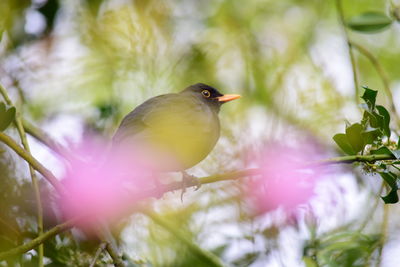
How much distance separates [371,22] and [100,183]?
180 cm

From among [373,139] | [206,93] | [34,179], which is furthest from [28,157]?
[206,93]

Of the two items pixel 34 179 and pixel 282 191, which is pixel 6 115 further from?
pixel 282 191

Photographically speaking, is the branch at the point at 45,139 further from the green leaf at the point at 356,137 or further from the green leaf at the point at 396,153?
the green leaf at the point at 396,153

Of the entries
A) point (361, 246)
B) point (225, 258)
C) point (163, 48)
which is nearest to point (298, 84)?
point (163, 48)

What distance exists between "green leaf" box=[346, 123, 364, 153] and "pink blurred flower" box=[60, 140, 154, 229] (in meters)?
1.08

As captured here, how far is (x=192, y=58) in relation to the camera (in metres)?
4.68

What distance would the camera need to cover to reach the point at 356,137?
2.15 m

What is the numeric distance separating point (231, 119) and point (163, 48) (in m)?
0.76

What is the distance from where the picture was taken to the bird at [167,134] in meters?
3.78

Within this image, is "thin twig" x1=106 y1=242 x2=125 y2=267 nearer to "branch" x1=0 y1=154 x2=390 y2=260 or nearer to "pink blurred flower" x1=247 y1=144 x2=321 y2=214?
"branch" x1=0 y1=154 x2=390 y2=260

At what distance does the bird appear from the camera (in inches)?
149

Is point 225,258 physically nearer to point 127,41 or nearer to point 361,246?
point 361,246

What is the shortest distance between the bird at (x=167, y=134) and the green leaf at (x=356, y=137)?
5.60ft

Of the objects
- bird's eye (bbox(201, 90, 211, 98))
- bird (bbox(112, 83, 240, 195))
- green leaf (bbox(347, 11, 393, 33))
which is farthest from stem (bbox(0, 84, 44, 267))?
bird's eye (bbox(201, 90, 211, 98))
